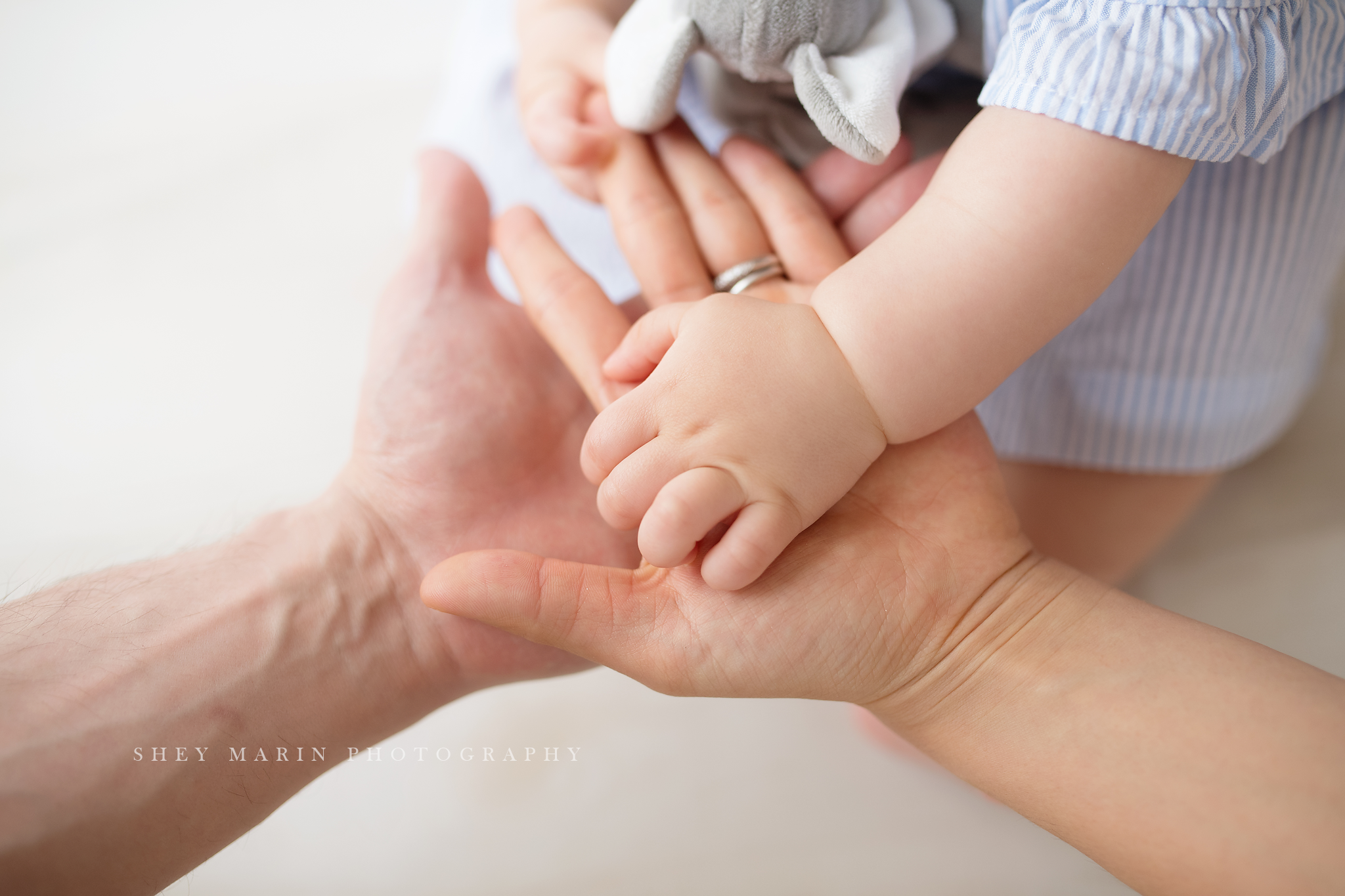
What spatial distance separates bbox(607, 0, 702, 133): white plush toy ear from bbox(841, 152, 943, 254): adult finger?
0.62ft

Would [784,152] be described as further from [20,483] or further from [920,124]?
[20,483]

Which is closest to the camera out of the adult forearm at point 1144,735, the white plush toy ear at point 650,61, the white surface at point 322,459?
the adult forearm at point 1144,735

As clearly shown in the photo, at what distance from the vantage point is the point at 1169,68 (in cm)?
54

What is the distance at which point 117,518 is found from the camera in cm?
117

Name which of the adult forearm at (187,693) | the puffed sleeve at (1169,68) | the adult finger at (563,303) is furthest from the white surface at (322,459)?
the puffed sleeve at (1169,68)

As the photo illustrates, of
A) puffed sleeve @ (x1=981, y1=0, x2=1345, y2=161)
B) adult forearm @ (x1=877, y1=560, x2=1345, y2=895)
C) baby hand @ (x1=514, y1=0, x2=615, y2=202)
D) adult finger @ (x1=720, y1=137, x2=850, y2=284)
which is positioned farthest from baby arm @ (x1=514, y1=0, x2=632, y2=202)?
adult forearm @ (x1=877, y1=560, x2=1345, y2=895)

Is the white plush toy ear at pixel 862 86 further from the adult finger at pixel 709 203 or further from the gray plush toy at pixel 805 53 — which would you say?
the adult finger at pixel 709 203

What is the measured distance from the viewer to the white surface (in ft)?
3.14

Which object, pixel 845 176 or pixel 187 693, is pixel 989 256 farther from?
pixel 187 693

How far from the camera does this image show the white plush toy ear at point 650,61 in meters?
0.68

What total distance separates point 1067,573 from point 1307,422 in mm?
793

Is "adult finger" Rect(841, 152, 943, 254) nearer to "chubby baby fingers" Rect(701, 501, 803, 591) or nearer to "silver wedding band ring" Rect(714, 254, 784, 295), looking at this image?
"silver wedding band ring" Rect(714, 254, 784, 295)

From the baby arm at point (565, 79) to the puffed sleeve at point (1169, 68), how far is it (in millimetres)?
351

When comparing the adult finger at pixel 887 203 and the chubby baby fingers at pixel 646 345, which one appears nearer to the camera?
the chubby baby fingers at pixel 646 345
